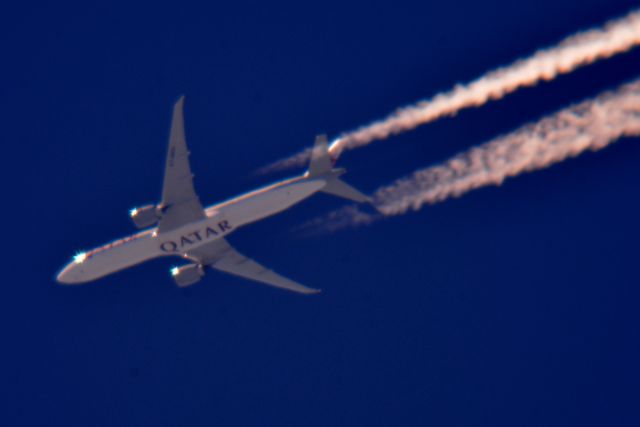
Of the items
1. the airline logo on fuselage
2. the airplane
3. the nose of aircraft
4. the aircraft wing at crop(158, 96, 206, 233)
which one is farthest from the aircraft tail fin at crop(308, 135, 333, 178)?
the nose of aircraft

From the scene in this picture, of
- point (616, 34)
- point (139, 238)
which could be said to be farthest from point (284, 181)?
point (616, 34)

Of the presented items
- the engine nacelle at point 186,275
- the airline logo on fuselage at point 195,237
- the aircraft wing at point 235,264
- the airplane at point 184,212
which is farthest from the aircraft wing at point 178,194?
the aircraft wing at point 235,264

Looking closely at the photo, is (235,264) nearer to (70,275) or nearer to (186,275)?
(186,275)

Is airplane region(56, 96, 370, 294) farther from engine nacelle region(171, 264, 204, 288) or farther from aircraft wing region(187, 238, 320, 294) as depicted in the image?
aircraft wing region(187, 238, 320, 294)

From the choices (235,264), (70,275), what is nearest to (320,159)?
(235,264)

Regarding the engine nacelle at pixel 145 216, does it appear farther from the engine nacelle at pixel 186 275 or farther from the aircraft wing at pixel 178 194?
the engine nacelle at pixel 186 275
